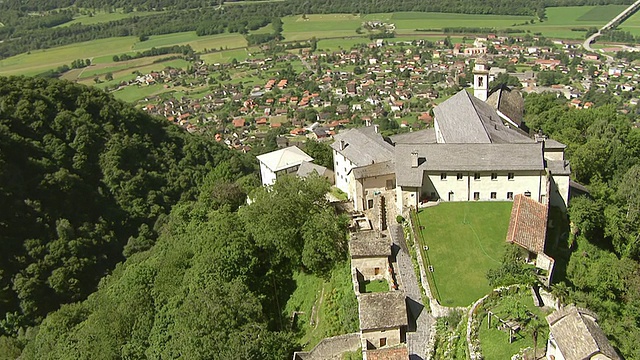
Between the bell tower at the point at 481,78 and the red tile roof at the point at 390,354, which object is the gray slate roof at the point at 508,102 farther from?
the red tile roof at the point at 390,354

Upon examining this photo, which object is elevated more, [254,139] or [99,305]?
[99,305]

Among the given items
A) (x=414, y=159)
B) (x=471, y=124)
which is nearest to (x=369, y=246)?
(x=414, y=159)

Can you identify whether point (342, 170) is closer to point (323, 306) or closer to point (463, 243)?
point (463, 243)

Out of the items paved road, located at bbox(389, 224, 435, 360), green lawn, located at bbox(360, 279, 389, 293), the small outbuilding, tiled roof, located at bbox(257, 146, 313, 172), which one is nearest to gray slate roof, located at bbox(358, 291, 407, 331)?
the small outbuilding

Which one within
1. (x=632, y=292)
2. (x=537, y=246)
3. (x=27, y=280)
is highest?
(x=537, y=246)

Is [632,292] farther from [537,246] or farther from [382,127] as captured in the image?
[382,127]

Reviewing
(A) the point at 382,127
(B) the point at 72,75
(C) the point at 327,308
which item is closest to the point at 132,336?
(C) the point at 327,308
